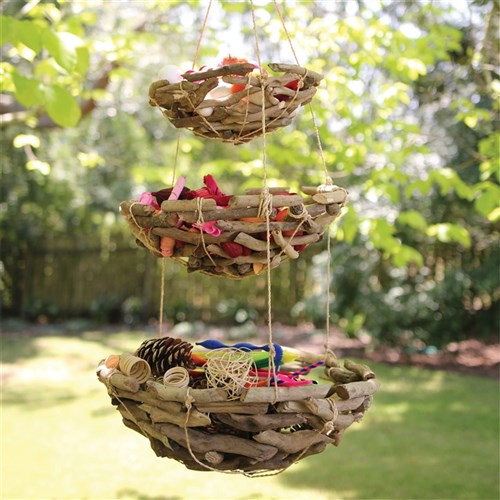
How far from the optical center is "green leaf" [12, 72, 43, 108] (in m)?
2.15

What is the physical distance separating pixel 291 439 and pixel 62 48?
1406 millimetres

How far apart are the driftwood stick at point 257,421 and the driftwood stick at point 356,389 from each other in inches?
5.9

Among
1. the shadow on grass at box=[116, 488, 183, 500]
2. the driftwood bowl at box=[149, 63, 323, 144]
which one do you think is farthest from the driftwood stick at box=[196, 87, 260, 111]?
the shadow on grass at box=[116, 488, 183, 500]

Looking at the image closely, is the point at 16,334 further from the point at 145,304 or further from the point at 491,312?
the point at 491,312

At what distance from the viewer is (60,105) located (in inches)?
86.4

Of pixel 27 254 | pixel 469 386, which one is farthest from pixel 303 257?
pixel 27 254

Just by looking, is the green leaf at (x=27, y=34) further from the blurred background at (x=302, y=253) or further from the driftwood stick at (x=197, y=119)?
the driftwood stick at (x=197, y=119)

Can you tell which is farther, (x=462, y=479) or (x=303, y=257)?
(x=303, y=257)

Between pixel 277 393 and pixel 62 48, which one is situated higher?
pixel 62 48

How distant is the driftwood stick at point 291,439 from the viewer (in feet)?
4.75

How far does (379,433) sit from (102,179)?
7.07m

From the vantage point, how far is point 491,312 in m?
7.06

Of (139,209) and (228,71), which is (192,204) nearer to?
(139,209)

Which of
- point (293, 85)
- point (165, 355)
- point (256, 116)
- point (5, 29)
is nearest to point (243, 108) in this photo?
point (256, 116)
